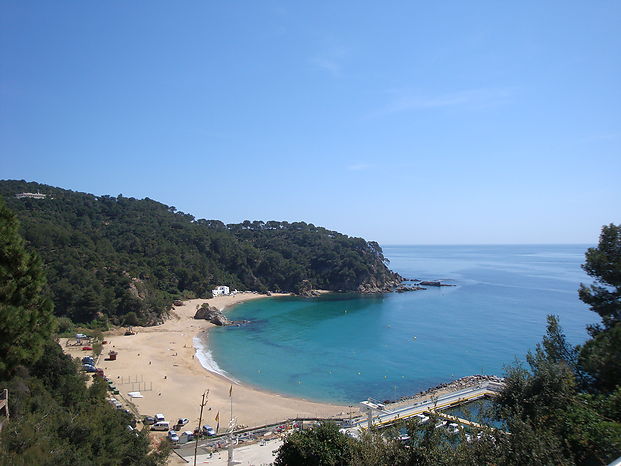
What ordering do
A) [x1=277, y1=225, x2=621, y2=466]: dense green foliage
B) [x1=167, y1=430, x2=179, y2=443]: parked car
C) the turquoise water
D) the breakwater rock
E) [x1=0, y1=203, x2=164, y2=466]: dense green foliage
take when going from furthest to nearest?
the turquoise water < the breakwater rock < [x1=167, y1=430, x2=179, y2=443]: parked car < [x1=0, y1=203, x2=164, y2=466]: dense green foliage < [x1=277, y1=225, x2=621, y2=466]: dense green foliage

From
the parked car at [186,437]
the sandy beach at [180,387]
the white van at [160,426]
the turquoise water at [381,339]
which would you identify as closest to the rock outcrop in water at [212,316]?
the turquoise water at [381,339]

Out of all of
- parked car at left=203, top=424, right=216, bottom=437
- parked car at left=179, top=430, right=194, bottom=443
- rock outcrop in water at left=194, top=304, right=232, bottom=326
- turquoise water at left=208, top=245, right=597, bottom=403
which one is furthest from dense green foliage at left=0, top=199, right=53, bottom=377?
rock outcrop in water at left=194, top=304, right=232, bottom=326

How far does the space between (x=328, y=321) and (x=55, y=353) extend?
39.3 meters

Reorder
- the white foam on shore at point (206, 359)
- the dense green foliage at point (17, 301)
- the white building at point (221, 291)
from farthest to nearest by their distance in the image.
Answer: the white building at point (221, 291)
the white foam on shore at point (206, 359)
the dense green foliage at point (17, 301)

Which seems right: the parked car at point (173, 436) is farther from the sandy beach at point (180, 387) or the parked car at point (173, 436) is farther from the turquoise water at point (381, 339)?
the turquoise water at point (381, 339)

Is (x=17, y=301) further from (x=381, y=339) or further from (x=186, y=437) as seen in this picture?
(x=381, y=339)

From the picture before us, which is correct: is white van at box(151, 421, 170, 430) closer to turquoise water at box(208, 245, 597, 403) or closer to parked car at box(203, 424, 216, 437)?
parked car at box(203, 424, 216, 437)

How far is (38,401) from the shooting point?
43.2ft

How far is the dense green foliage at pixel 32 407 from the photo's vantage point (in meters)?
9.19

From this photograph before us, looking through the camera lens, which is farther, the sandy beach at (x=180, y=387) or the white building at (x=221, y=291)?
the white building at (x=221, y=291)

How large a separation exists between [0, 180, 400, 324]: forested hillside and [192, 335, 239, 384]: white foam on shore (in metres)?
9.19

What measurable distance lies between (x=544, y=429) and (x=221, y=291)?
2611 inches

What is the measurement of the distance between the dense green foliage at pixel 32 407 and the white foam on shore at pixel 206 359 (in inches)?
744

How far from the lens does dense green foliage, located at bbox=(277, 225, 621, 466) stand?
566 centimetres
